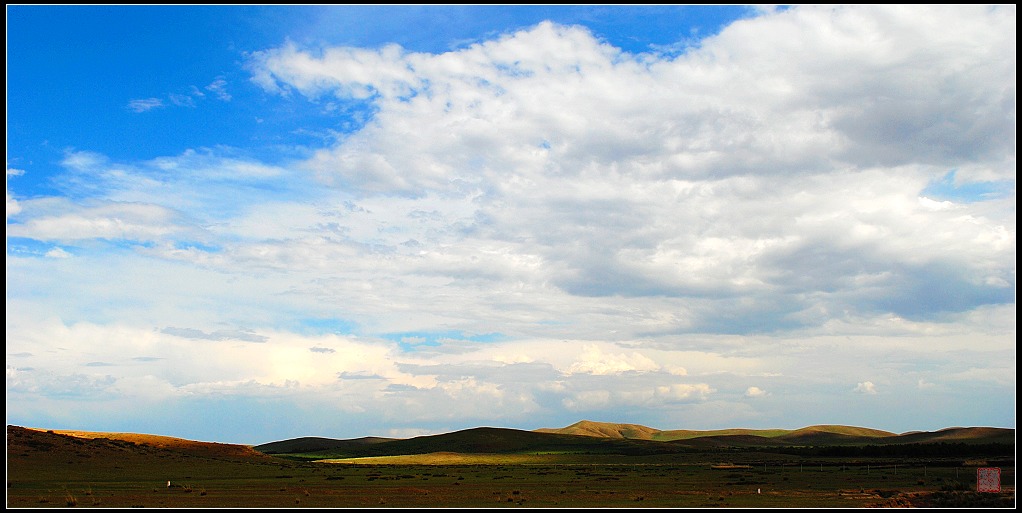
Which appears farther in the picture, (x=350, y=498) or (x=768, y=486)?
(x=768, y=486)

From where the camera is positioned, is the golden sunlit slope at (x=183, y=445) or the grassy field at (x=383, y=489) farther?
the golden sunlit slope at (x=183, y=445)

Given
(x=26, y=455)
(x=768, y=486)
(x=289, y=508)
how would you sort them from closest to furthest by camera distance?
(x=289, y=508) → (x=768, y=486) → (x=26, y=455)

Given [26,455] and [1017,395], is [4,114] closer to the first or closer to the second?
[1017,395]

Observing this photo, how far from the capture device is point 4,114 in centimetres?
2784

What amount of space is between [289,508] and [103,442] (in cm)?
6748

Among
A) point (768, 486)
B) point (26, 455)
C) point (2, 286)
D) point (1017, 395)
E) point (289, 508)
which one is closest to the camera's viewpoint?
point (1017, 395)

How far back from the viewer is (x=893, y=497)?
159 feet

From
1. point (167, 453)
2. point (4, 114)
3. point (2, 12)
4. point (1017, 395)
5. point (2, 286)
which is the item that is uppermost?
point (2, 12)

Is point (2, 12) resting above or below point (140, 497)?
above

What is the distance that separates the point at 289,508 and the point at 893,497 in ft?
122

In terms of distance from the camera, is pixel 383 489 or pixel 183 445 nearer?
pixel 383 489

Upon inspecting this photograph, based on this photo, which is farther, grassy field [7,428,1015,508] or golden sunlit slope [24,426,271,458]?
golden sunlit slope [24,426,271,458]

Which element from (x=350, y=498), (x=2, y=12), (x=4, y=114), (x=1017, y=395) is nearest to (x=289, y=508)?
(x=350, y=498)

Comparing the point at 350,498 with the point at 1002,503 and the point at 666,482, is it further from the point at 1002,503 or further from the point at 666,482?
the point at 1002,503
